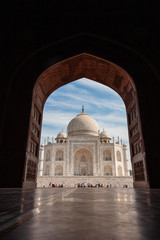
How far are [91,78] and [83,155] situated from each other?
66.7 ft

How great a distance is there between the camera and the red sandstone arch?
7.13 meters

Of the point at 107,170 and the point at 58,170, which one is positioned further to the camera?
the point at 58,170

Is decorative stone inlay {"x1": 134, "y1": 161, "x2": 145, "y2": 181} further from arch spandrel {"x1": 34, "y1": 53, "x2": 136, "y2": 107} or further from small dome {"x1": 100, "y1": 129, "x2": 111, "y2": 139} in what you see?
small dome {"x1": 100, "y1": 129, "x2": 111, "y2": 139}

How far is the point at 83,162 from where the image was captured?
91.7 feet

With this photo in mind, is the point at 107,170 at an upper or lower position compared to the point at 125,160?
lower

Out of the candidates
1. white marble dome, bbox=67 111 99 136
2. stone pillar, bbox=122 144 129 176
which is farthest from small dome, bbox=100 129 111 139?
stone pillar, bbox=122 144 129 176

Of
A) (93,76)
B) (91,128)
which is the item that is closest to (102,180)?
(91,128)

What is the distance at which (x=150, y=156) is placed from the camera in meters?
6.14

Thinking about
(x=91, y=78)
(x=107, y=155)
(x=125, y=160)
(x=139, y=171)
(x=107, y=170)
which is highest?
(x=91, y=78)

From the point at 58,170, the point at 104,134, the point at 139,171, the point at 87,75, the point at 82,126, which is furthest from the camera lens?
the point at 104,134

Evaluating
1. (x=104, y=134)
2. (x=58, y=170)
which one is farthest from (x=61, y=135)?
(x=104, y=134)

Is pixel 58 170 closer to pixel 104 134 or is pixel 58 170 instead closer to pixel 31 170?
pixel 104 134

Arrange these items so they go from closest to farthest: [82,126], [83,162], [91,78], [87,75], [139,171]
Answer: [139,171], [87,75], [91,78], [83,162], [82,126]

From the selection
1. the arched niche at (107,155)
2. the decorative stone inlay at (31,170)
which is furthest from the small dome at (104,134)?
Result: the decorative stone inlay at (31,170)
